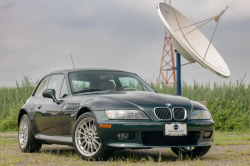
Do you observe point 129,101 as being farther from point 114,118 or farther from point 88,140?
point 88,140

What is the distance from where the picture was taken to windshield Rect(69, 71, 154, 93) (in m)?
7.23

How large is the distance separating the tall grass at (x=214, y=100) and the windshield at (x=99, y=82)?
31.0ft

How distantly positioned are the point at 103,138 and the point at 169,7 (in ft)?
46.4

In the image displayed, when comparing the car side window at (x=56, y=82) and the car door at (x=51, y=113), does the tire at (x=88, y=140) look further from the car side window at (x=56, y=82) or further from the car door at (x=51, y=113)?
the car side window at (x=56, y=82)

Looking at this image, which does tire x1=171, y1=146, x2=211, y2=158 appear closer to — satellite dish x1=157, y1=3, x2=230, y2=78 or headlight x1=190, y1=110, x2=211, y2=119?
headlight x1=190, y1=110, x2=211, y2=119

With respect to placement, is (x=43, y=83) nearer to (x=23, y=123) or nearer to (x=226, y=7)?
(x=23, y=123)

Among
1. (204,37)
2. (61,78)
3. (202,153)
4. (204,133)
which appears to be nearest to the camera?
(204,133)

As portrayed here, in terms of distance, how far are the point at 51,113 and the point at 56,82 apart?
0.83m

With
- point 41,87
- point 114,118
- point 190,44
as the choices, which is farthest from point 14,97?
point 114,118

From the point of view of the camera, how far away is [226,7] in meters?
18.6

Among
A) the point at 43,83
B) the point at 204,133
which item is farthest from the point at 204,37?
the point at 204,133

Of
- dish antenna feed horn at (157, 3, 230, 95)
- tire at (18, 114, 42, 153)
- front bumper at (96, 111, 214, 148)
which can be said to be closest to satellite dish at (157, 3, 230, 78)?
dish antenna feed horn at (157, 3, 230, 95)

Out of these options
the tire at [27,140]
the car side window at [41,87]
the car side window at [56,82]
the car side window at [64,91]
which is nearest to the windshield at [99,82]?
the car side window at [64,91]

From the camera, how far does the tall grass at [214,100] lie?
16656mm
